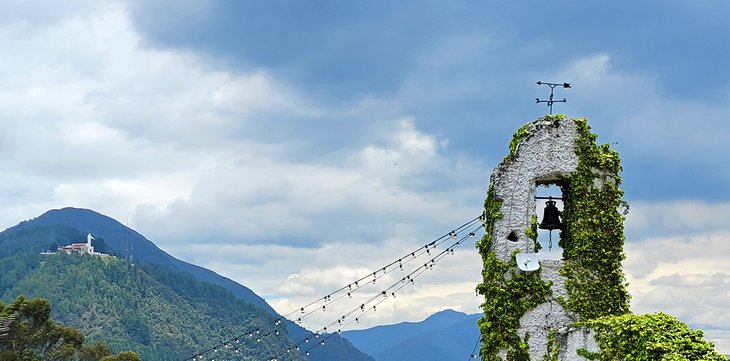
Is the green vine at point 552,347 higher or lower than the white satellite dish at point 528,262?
lower

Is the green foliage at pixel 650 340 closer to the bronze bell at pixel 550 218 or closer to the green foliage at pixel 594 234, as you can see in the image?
the green foliage at pixel 594 234

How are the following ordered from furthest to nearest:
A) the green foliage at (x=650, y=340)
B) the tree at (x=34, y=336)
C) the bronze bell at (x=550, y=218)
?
1. the tree at (x=34, y=336)
2. the bronze bell at (x=550, y=218)
3. the green foliage at (x=650, y=340)

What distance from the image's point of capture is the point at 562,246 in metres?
12.9

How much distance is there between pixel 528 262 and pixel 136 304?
436 feet

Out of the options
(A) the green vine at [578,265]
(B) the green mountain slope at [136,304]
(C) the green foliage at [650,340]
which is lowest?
(C) the green foliage at [650,340]

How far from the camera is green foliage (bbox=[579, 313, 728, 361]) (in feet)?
32.0

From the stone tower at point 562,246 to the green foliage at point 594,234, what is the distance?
1cm

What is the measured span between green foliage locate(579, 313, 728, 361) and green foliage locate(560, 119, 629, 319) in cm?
107

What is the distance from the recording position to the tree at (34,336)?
37531 mm

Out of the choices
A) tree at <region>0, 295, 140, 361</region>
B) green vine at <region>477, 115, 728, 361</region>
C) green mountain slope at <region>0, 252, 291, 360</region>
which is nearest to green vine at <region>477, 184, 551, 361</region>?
green vine at <region>477, 115, 728, 361</region>

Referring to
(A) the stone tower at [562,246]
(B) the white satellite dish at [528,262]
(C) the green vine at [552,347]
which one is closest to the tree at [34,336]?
(A) the stone tower at [562,246]

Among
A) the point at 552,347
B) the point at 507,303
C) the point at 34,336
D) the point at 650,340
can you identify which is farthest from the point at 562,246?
the point at 34,336

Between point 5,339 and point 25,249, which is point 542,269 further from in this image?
point 25,249

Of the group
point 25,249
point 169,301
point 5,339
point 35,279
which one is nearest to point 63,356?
point 5,339
